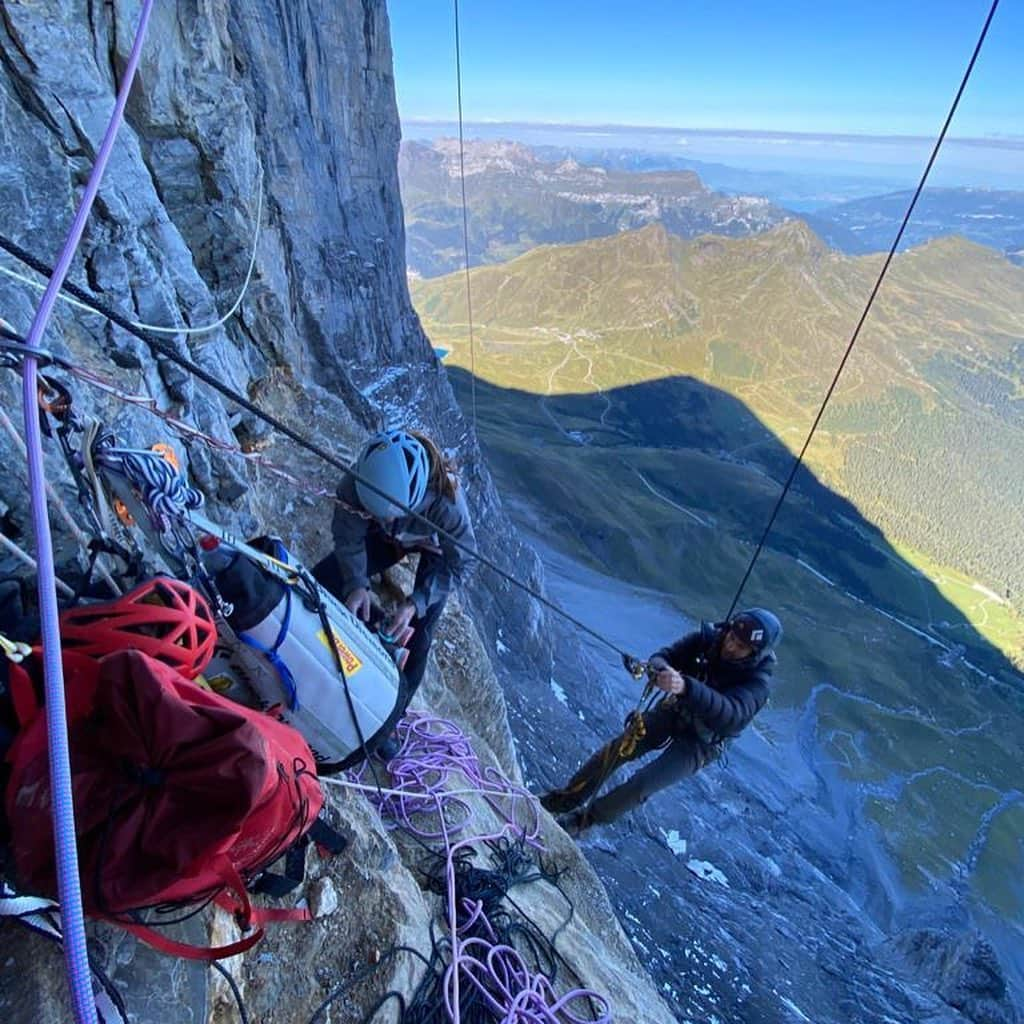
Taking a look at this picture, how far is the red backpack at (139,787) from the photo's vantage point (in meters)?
2.40

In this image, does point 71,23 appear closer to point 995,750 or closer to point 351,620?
point 351,620

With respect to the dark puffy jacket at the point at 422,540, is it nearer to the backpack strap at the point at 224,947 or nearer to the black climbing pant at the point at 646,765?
the backpack strap at the point at 224,947

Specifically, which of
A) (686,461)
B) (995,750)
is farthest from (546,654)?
(686,461)

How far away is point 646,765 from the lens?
27.1ft

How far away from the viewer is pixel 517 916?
14.9 ft

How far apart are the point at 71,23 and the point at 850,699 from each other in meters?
69.2

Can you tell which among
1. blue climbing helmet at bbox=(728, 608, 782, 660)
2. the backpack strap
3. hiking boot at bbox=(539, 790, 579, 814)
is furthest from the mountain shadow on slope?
the backpack strap

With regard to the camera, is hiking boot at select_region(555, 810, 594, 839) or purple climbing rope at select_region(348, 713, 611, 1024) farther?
hiking boot at select_region(555, 810, 594, 839)

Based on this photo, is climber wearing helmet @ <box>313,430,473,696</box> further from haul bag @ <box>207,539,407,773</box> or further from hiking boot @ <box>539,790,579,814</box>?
hiking boot @ <box>539,790,579,814</box>

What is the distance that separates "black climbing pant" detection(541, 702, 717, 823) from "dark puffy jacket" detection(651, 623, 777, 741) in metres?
0.33

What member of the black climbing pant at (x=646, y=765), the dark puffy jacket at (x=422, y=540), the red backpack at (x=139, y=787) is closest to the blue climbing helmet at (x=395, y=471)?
the dark puffy jacket at (x=422, y=540)

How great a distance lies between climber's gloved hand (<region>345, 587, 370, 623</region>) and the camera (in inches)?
223

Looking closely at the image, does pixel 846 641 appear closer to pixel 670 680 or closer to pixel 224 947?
pixel 670 680

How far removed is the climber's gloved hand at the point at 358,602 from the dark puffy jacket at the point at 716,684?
3185 millimetres
